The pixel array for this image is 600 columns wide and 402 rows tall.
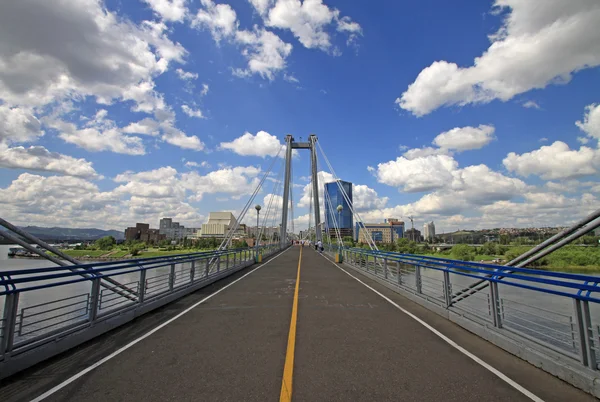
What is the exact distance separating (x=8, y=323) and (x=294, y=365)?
394cm

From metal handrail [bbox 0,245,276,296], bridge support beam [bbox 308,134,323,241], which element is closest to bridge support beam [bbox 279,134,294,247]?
bridge support beam [bbox 308,134,323,241]

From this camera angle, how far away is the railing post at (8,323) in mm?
4332

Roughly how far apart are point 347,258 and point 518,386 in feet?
67.8

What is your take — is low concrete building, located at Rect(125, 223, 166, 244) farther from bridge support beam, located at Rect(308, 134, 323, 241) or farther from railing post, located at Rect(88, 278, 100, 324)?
railing post, located at Rect(88, 278, 100, 324)

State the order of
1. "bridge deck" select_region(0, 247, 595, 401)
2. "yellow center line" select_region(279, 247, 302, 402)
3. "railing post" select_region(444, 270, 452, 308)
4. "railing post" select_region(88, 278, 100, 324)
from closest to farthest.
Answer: "yellow center line" select_region(279, 247, 302, 402) < "bridge deck" select_region(0, 247, 595, 401) < "railing post" select_region(88, 278, 100, 324) < "railing post" select_region(444, 270, 452, 308)

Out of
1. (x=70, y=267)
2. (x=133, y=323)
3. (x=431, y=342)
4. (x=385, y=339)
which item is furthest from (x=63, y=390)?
(x=431, y=342)

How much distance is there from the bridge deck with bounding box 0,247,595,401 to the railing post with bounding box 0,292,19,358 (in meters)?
0.42

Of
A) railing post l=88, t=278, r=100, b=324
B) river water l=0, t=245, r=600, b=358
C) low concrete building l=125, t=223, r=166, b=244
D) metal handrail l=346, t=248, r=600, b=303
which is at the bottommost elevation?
river water l=0, t=245, r=600, b=358

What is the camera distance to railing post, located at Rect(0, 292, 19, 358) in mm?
4332

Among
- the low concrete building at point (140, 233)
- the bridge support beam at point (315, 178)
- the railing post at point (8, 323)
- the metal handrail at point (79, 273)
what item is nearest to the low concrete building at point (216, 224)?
the low concrete building at point (140, 233)

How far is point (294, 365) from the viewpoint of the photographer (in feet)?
14.9

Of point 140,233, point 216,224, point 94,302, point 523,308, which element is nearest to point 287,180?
point 523,308

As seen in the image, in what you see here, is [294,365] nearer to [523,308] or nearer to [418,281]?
[418,281]

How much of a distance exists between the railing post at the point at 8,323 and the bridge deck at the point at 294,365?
422 millimetres
